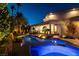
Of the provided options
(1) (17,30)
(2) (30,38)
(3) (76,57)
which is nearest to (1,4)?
(1) (17,30)

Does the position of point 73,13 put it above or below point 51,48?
above

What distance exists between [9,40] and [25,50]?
192 mm

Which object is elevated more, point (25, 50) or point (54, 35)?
point (54, 35)

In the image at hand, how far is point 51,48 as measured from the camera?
1693mm

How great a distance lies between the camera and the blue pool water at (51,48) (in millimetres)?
1686

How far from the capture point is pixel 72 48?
169 centimetres

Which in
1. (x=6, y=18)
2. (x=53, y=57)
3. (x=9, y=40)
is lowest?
(x=53, y=57)

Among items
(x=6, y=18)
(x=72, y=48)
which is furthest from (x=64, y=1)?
(x=6, y=18)

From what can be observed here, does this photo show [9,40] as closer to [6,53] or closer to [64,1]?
[6,53]

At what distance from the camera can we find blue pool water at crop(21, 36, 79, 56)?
1.69m

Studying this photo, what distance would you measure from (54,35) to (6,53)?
0.52 meters

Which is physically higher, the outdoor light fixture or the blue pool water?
the outdoor light fixture

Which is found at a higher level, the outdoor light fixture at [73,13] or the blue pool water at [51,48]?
the outdoor light fixture at [73,13]

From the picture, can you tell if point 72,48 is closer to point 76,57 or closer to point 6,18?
point 76,57
